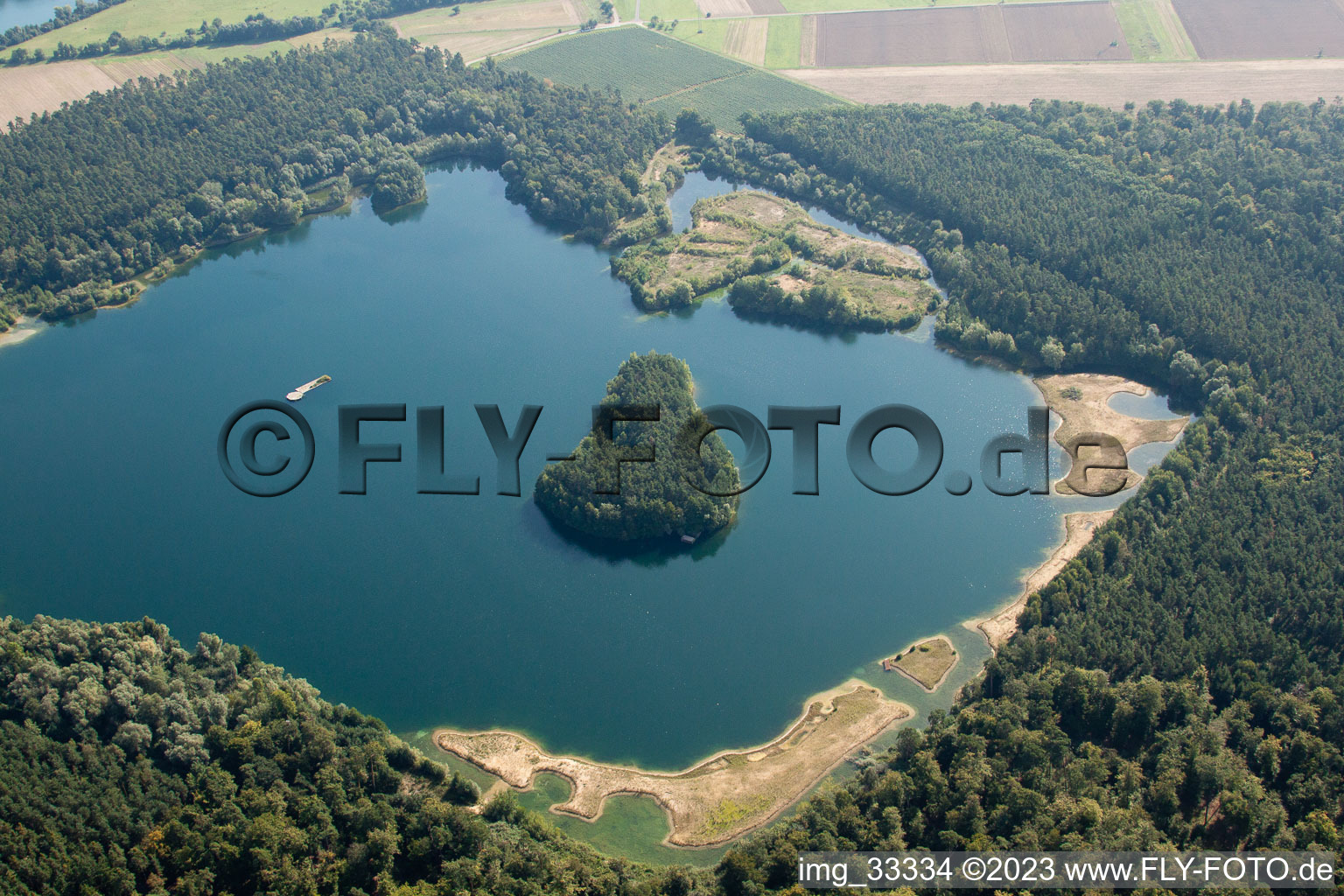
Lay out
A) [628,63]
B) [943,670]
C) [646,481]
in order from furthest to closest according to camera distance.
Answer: [628,63]
[646,481]
[943,670]

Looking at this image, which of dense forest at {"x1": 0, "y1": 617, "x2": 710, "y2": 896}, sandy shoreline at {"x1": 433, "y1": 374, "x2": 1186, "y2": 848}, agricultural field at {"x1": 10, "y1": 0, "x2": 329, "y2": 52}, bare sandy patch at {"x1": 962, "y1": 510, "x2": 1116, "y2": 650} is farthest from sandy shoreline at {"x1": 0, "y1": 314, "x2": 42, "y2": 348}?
bare sandy patch at {"x1": 962, "y1": 510, "x2": 1116, "y2": 650}

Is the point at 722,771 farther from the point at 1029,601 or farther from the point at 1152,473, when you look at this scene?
the point at 1152,473

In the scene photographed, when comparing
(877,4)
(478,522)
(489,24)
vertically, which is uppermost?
(877,4)

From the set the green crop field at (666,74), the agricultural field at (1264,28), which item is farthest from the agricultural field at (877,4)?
the green crop field at (666,74)

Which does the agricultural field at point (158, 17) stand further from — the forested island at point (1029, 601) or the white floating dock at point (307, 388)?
the white floating dock at point (307, 388)

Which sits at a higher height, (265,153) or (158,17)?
(158,17)

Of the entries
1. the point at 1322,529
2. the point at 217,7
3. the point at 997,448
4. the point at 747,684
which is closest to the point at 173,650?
the point at 747,684

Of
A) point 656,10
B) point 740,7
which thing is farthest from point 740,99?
point 656,10
